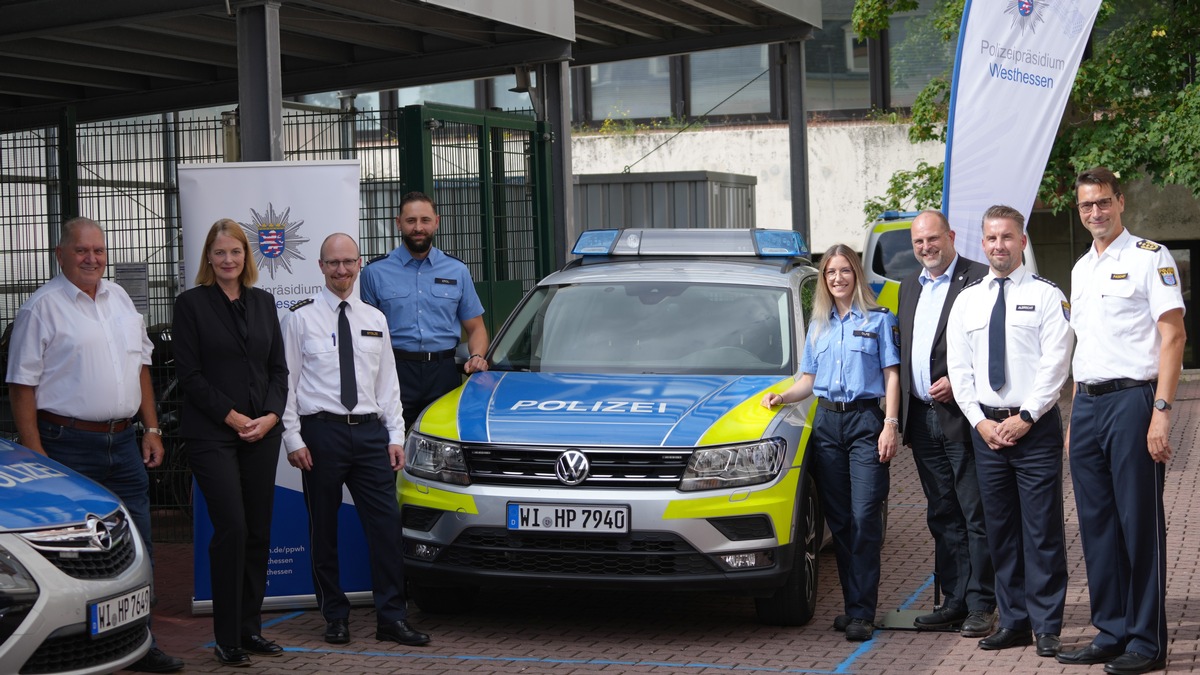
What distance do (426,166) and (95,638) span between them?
5.59m

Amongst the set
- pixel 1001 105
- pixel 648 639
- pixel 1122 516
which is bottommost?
pixel 648 639

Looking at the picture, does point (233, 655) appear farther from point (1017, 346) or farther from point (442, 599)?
point (1017, 346)

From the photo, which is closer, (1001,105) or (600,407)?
(600,407)

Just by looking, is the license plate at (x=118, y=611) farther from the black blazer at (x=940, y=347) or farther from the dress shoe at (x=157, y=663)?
the black blazer at (x=940, y=347)

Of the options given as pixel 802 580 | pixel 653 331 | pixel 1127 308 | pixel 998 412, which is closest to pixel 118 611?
pixel 802 580

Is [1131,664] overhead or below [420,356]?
below

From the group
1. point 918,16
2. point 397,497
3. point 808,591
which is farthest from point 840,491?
point 918,16

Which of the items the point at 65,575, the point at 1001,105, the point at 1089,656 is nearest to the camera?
the point at 65,575

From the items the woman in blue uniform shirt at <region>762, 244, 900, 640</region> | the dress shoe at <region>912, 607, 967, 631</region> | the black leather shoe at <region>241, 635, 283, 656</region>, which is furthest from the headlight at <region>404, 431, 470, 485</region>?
the dress shoe at <region>912, 607, 967, 631</region>

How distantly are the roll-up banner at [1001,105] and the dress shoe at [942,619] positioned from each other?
7.37 ft

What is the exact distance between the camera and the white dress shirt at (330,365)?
268 inches

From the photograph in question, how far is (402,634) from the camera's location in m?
6.96

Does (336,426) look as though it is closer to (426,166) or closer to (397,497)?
(397,497)

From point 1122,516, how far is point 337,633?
3589 mm
